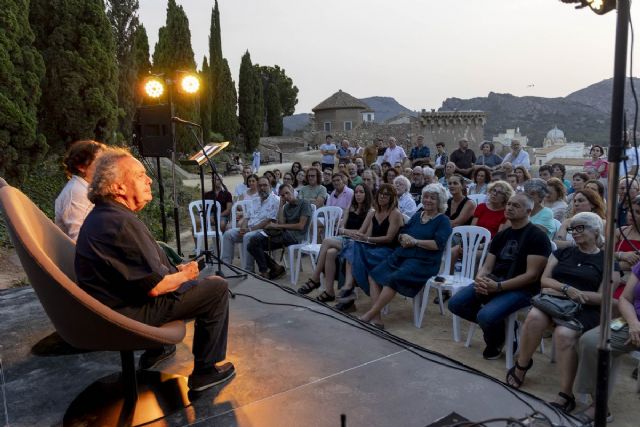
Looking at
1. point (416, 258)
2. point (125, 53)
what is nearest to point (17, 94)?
point (416, 258)

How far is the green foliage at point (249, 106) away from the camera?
24797 millimetres

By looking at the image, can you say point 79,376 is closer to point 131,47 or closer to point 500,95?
point 131,47

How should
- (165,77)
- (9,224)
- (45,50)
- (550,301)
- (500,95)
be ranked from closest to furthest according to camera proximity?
(9,224)
(550,301)
(165,77)
(45,50)
(500,95)

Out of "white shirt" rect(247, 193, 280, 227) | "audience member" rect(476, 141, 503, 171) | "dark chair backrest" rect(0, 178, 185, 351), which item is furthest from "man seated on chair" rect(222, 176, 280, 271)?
"audience member" rect(476, 141, 503, 171)

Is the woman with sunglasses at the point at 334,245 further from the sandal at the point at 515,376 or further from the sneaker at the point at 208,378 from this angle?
the sneaker at the point at 208,378

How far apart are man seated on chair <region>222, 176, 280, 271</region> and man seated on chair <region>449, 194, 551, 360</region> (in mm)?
2721

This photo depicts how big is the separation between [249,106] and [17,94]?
1954 centimetres

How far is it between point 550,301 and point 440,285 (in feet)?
3.57

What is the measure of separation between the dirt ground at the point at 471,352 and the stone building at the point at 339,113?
1432 inches

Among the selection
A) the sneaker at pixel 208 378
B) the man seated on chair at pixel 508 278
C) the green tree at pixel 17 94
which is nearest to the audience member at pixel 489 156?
the man seated on chair at pixel 508 278

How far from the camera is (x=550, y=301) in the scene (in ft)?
8.87

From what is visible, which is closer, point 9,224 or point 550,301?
point 9,224

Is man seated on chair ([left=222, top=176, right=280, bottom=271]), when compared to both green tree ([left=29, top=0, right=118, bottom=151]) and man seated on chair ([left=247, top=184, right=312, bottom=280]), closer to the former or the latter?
man seated on chair ([left=247, top=184, right=312, bottom=280])

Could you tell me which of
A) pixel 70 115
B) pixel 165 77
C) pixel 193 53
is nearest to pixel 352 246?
pixel 165 77
